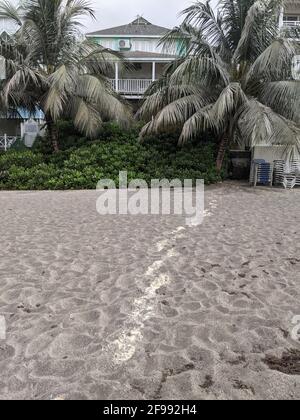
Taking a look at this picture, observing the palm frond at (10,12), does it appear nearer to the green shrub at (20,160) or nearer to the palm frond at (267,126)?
the green shrub at (20,160)

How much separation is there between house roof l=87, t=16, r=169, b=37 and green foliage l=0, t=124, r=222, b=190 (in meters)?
14.5

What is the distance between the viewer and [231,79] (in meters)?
12.3

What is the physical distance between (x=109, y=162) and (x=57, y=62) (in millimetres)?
4238

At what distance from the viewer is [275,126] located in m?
10.9

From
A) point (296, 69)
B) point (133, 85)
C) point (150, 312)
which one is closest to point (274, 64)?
point (296, 69)

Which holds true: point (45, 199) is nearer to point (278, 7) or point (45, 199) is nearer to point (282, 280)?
point (282, 280)

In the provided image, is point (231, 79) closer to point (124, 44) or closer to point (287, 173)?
point (287, 173)

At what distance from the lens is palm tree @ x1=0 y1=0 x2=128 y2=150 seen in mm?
12930

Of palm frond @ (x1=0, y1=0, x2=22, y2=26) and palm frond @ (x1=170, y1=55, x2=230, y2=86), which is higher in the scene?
palm frond @ (x1=0, y1=0, x2=22, y2=26)

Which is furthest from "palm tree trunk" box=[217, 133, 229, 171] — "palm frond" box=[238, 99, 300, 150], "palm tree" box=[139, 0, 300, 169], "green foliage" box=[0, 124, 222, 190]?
"palm frond" box=[238, 99, 300, 150]

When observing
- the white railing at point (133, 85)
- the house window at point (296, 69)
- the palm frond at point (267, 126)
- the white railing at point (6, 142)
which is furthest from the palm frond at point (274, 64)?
the white railing at point (133, 85)

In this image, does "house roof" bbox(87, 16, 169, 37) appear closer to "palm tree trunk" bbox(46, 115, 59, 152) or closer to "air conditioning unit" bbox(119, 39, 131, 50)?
"air conditioning unit" bbox(119, 39, 131, 50)
